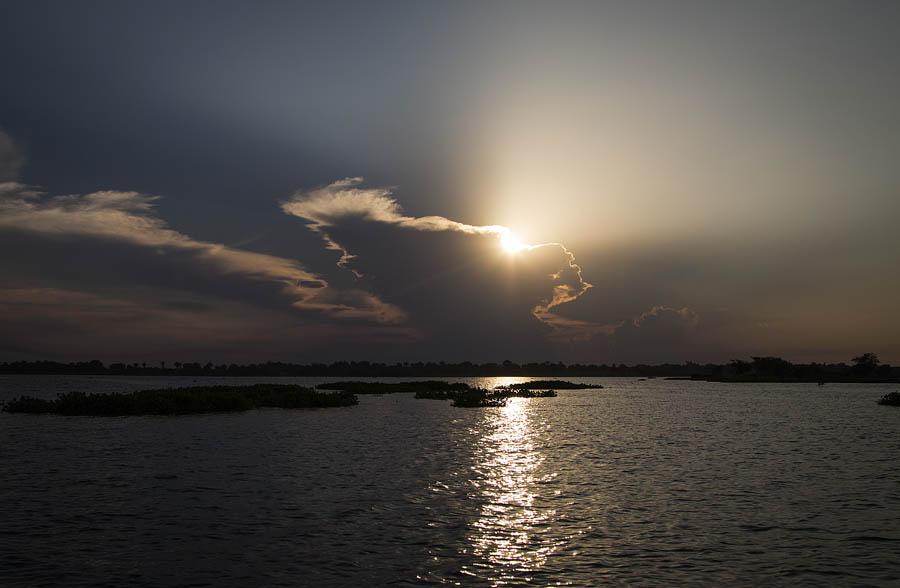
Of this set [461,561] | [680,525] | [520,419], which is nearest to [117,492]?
[461,561]

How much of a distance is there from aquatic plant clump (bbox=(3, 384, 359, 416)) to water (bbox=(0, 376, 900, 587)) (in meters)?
18.6

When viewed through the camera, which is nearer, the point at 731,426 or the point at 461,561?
the point at 461,561

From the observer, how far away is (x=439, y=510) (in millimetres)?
25375

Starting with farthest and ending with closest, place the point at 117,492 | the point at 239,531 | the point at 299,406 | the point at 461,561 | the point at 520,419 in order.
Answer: the point at 299,406, the point at 520,419, the point at 117,492, the point at 239,531, the point at 461,561

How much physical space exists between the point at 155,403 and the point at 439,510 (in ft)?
186

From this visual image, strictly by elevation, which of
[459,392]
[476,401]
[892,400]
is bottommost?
[476,401]

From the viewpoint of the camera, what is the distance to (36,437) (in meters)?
47.6

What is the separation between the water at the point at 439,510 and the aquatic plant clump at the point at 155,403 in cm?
1861

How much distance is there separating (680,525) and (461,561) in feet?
31.2

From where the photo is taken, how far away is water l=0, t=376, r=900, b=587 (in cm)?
1784

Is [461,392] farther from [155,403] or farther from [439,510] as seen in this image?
[439,510]

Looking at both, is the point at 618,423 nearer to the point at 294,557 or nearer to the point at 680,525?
the point at 680,525

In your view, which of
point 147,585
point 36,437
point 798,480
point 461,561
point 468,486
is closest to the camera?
point 147,585

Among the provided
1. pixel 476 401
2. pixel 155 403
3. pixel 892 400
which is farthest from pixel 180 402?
pixel 892 400
